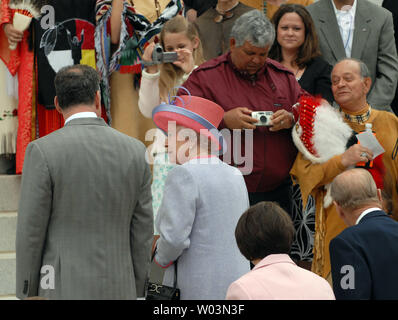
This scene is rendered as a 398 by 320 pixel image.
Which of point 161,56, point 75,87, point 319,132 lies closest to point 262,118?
point 319,132

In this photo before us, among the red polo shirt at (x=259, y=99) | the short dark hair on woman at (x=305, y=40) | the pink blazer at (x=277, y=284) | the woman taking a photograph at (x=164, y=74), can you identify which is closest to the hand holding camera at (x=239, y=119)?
the red polo shirt at (x=259, y=99)

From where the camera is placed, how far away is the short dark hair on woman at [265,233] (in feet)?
10.8

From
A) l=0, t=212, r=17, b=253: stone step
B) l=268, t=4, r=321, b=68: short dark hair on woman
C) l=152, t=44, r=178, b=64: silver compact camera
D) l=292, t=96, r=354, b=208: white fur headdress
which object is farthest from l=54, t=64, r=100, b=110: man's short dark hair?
l=268, t=4, r=321, b=68: short dark hair on woman

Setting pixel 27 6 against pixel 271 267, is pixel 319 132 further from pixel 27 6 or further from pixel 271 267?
pixel 27 6

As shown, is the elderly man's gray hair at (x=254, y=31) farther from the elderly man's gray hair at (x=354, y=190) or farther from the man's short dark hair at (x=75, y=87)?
the man's short dark hair at (x=75, y=87)

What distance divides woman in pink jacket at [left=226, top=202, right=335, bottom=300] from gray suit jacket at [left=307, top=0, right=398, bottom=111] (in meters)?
3.16

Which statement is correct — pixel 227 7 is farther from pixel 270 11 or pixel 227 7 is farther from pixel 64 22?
pixel 64 22

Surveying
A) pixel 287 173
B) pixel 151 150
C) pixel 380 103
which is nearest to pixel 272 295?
pixel 287 173

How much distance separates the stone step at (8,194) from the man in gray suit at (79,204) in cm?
238

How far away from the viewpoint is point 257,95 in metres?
5.31

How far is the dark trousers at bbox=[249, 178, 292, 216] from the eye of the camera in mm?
5285

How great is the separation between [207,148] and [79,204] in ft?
2.59

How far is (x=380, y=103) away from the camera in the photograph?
6.10 meters

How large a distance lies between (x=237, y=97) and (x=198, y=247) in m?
1.60
